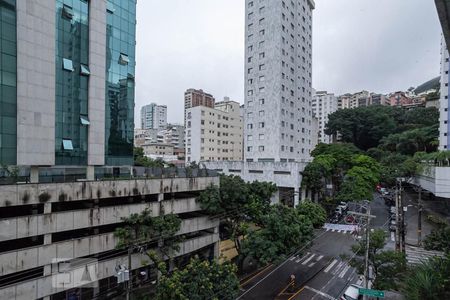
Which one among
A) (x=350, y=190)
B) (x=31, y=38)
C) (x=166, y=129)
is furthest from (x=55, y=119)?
(x=166, y=129)

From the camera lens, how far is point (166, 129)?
126m

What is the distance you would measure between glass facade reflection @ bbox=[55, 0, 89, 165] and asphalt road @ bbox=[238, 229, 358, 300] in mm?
17488

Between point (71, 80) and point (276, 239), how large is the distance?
20.4m

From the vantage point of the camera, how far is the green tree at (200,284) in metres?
13.7

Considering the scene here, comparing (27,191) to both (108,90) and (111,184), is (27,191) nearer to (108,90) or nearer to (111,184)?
(111,184)

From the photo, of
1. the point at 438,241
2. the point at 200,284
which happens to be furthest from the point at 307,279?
the point at 200,284

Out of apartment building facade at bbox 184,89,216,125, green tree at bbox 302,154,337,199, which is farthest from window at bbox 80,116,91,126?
apartment building facade at bbox 184,89,216,125

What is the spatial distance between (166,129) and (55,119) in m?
106

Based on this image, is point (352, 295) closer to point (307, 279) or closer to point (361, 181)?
point (307, 279)

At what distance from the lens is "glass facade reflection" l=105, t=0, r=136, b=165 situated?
25141 mm

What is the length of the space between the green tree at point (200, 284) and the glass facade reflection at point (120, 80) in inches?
575

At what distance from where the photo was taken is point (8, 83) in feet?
58.3

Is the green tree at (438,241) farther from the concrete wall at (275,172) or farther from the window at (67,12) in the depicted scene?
the window at (67,12)

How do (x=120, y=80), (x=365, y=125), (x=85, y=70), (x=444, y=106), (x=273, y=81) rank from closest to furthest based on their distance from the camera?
(x=85, y=70)
(x=120, y=80)
(x=273, y=81)
(x=444, y=106)
(x=365, y=125)
